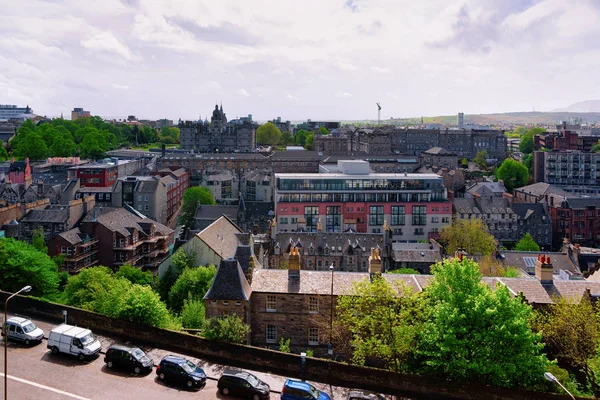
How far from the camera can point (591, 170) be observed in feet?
460

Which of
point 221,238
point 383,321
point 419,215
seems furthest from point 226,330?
point 419,215

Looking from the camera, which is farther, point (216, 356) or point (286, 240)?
point (286, 240)

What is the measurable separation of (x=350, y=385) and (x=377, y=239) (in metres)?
43.6

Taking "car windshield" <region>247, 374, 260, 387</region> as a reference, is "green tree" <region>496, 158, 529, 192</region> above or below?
above

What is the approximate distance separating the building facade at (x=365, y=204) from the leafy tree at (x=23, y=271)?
4625 centimetres

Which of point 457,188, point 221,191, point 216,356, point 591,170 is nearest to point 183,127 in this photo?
point 221,191

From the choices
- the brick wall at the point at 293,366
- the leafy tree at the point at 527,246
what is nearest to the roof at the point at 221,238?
the brick wall at the point at 293,366

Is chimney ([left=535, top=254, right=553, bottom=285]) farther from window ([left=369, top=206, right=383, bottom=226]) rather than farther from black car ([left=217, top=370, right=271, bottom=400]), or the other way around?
window ([left=369, top=206, right=383, bottom=226])

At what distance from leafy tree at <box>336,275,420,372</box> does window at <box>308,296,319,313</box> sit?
2.91m

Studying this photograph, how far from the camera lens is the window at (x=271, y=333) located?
40.4m

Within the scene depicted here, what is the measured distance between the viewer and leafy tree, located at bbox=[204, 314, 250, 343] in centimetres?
3531

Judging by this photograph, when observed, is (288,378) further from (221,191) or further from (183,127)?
(183,127)

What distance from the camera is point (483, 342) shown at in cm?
3091

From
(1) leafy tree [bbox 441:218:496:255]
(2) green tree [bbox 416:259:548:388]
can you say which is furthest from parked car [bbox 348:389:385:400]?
(1) leafy tree [bbox 441:218:496:255]
